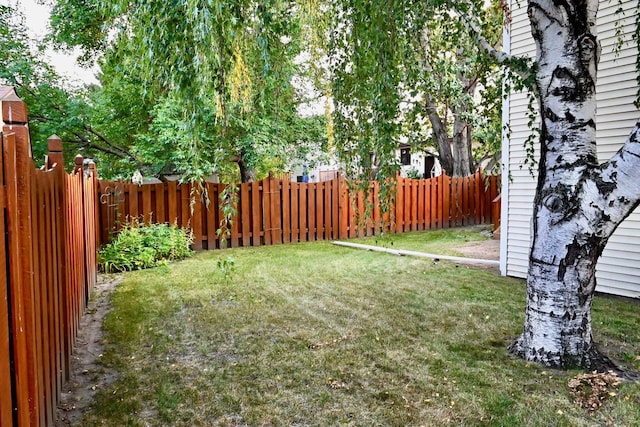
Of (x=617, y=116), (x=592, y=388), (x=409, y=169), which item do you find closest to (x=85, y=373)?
(x=592, y=388)

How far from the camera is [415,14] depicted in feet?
10.3

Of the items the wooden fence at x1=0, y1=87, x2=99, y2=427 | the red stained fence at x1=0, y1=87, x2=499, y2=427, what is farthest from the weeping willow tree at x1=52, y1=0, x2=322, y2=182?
the wooden fence at x1=0, y1=87, x2=99, y2=427

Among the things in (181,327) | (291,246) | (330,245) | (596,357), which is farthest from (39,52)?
(596,357)

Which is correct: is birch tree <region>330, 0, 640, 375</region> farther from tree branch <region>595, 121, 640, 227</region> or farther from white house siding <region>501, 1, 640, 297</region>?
white house siding <region>501, 1, 640, 297</region>

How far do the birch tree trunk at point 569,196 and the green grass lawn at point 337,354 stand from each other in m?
0.27

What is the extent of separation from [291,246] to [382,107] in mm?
5995

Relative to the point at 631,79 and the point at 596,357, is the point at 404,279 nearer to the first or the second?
the point at 596,357

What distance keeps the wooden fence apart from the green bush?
322cm

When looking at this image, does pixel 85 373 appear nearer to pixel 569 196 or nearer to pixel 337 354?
pixel 337 354

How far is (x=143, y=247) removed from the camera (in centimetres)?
667

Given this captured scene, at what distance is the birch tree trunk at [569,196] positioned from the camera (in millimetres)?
2779

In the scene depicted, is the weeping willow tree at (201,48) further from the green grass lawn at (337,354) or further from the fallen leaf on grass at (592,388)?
the fallen leaf on grass at (592,388)

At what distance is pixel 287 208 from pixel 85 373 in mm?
6182

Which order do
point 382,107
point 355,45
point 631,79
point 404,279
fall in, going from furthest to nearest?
point 404,279 → point 631,79 → point 355,45 → point 382,107
